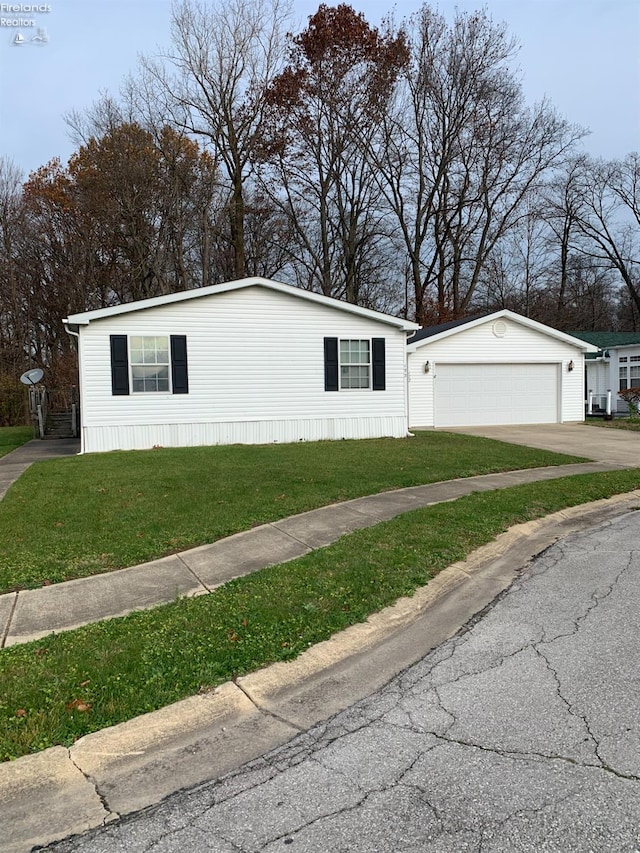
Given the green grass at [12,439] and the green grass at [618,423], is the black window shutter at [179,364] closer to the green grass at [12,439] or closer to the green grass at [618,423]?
the green grass at [12,439]

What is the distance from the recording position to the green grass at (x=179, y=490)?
5859mm

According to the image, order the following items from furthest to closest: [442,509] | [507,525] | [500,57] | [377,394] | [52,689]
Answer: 1. [500,57]
2. [377,394]
3. [442,509]
4. [507,525]
5. [52,689]

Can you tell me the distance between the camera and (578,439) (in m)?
16.0

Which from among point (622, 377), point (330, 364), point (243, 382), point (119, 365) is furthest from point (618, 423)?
point (119, 365)

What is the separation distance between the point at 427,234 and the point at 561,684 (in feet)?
104

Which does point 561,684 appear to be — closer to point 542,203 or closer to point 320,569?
point 320,569

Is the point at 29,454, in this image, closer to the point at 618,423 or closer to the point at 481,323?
the point at 481,323

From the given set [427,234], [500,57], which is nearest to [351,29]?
[500,57]

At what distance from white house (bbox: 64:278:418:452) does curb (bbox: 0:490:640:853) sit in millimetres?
10831

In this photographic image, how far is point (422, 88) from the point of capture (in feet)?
94.2

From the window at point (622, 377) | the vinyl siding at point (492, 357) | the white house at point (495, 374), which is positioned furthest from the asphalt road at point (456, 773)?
the window at point (622, 377)

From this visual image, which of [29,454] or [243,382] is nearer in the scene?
[29,454]

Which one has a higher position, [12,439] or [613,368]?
[613,368]

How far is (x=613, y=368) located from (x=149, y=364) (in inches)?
825
